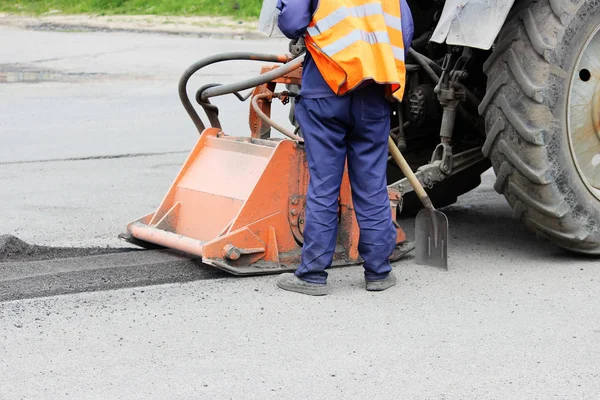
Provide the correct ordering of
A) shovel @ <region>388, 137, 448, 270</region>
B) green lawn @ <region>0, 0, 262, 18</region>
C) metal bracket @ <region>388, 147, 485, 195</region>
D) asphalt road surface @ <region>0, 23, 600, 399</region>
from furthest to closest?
green lawn @ <region>0, 0, 262, 18</region>
metal bracket @ <region>388, 147, 485, 195</region>
shovel @ <region>388, 137, 448, 270</region>
asphalt road surface @ <region>0, 23, 600, 399</region>

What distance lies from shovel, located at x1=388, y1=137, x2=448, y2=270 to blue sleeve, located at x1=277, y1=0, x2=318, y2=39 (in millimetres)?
925

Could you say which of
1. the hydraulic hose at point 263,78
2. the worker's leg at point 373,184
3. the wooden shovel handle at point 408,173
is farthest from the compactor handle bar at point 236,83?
the wooden shovel handle at point 408,173

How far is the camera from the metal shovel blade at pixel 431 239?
210 inches

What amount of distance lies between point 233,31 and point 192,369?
58.1ft

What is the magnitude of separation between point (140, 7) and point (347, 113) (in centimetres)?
2137

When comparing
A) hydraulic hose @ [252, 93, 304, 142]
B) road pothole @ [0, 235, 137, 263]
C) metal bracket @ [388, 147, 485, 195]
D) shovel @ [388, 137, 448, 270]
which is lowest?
road pothole @ [0, 235, 137, 263]

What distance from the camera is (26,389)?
3674 millimetres

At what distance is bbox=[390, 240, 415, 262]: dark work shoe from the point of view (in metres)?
5.50

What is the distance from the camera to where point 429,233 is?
543 centimetres

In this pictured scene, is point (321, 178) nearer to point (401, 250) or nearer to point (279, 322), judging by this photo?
point (279, 322)

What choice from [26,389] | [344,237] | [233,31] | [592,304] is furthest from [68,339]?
[233,31]

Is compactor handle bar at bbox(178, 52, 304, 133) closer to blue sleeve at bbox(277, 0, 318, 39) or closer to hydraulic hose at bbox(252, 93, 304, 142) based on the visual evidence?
hydraulic hose at bbox(252, 93, 304, 142)

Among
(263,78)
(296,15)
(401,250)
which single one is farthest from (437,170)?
(296,15)

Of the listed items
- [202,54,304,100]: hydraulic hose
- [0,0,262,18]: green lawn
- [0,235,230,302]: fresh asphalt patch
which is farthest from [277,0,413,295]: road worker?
[0,0,262,18]: green lawn
